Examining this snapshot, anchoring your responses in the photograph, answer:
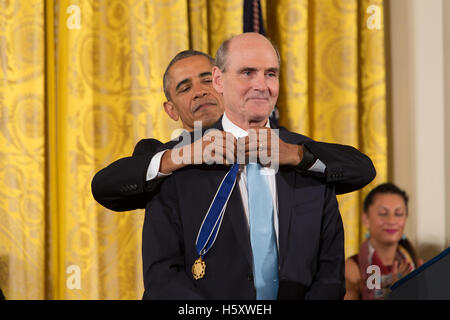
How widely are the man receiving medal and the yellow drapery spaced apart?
1.10 meters

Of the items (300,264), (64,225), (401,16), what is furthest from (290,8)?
(300,264)

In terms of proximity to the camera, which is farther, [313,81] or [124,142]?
[313,81]

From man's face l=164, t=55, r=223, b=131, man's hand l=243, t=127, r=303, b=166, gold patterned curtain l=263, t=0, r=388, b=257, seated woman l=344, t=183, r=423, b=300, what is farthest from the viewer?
gold patterned curtain l=263, t=0, r=388, b=257

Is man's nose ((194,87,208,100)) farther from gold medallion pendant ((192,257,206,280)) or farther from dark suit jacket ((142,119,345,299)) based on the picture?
gold medallion pendant ((192,257,206,280))

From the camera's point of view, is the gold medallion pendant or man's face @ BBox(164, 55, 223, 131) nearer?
→ the gold medallion pendant

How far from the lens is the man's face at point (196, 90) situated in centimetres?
158

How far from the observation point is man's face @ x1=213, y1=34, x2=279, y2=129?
1.17 meters

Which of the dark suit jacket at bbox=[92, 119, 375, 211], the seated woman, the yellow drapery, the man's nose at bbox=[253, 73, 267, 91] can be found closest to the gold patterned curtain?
the yellow drapery

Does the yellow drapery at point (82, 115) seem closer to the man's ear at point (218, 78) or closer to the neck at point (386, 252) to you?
the neck at point (386, 252)

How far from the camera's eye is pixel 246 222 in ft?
3.80

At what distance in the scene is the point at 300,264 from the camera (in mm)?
1131

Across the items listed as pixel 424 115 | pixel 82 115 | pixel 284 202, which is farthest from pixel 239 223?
pixel 424 115

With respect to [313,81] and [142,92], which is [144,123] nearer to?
[142,92]

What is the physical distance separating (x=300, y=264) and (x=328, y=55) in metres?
1.52
